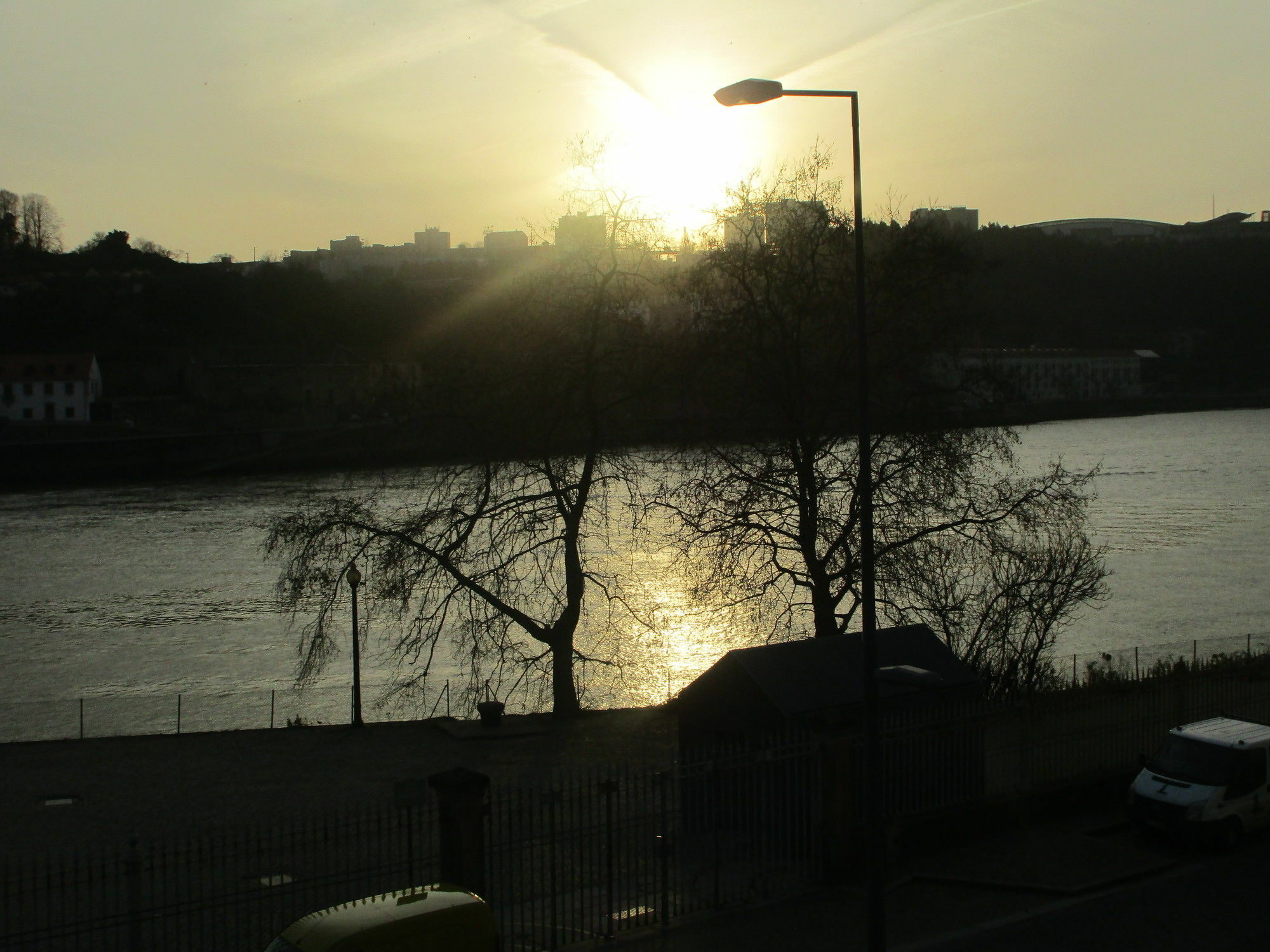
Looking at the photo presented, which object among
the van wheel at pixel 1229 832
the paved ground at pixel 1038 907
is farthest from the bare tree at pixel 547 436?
the van wheel at pixel 1229 832

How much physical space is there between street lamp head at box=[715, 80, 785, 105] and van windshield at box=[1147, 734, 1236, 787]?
7.35 metres

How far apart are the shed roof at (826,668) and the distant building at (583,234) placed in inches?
347

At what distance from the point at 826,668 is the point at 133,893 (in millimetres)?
6457

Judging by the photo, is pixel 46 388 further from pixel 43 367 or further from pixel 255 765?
pixel 255 765

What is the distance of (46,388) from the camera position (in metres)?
90.4

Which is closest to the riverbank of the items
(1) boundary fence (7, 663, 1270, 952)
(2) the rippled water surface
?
(2) the rippled water surface

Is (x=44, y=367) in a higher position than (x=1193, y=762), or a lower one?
higher

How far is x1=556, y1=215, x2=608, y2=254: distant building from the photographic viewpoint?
1867 cm

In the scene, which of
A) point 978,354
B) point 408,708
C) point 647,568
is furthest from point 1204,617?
point 408,708

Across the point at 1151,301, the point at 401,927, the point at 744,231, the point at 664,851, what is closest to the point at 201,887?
the point at 401,927

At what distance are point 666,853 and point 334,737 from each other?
10.0 meters

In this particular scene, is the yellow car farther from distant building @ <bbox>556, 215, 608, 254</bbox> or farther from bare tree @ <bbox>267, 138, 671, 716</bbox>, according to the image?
distant building @ <bbox>556, 215, 608, 254</bbox>

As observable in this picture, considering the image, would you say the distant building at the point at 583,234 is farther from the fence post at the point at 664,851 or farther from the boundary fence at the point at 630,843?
the fence post at the point at 664,851

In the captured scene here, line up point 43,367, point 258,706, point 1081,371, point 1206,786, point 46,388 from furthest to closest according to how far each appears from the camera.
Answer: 1. point 1081,371
2. point 43,367
3. point 46,388
4. point 258,706
5. point 1206,786
